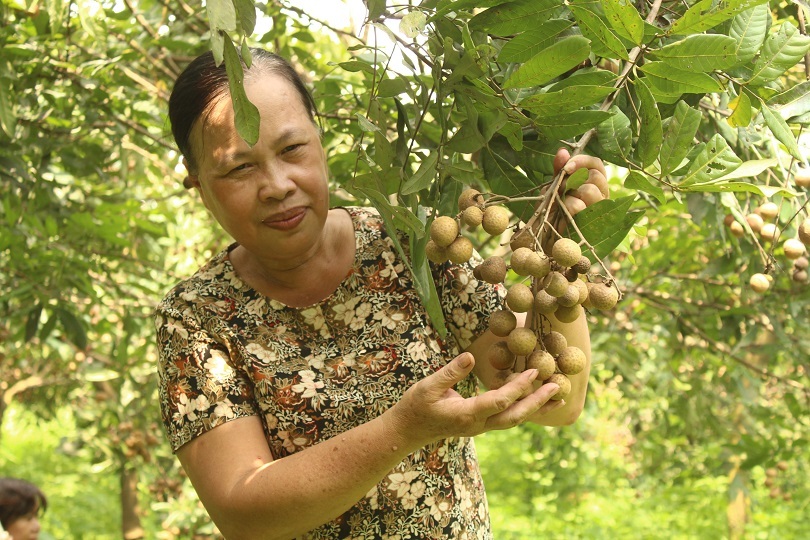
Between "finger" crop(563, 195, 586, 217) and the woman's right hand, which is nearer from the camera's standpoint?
the woman's right hand

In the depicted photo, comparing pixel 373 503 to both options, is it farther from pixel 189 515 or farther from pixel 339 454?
pixel 189 515

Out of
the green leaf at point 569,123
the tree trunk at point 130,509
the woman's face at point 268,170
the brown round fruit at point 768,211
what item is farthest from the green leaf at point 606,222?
the tree trunk at point 130,509

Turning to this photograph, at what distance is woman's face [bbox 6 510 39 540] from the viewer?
3.81m

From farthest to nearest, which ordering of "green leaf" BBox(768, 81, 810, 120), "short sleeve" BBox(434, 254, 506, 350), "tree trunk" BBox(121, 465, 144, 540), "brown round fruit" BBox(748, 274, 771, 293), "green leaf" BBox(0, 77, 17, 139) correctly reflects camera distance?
"tree trunk" BBox(121, 465, 144, 540)
"green leaf" BBox(0, 77, 17, 139)
"brown round fruit" BBox(748, 274, 771, 293)
"short sleeve" BBox(434, 254, 506, 350)
"green leaf" BBox(768, 81, 810, 120)

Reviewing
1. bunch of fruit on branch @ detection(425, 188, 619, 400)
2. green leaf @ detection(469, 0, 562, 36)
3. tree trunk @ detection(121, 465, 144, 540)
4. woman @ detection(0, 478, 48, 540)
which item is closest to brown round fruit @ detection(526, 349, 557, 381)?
bunch of fruit on branch @ detection(425, 188, 619, 400)

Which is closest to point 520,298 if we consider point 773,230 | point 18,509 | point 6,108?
point 773,230

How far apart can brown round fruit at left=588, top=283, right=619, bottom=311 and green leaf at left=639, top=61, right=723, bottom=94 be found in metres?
0.26

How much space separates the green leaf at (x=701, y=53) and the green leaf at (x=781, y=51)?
149 mm

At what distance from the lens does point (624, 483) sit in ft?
21.0

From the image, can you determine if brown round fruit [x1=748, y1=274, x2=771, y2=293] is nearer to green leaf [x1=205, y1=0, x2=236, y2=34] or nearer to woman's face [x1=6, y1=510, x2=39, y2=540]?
green leaf [x1=205, y1=0, x2=236, y2=34]

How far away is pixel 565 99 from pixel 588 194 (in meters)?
0.14

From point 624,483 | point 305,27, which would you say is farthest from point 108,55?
point 624,483

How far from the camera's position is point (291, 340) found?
1.59 meters

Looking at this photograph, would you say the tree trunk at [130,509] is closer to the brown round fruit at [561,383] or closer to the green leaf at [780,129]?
the brown round fruit at [561,383]
